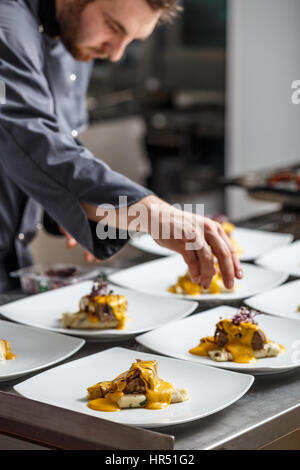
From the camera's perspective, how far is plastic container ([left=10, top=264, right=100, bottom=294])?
191 cm

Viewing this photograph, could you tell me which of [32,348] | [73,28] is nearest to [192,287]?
[32,348]

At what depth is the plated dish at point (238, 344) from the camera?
4.58ft

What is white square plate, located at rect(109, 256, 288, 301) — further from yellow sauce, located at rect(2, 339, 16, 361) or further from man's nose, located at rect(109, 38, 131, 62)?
man's nose, located at rect(109, 38, 131, 62)

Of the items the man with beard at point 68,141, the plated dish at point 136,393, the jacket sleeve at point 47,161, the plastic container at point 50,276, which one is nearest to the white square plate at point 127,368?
the plated dish at point 136,393

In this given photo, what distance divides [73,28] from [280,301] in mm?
919

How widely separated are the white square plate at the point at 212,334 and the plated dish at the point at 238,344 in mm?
15

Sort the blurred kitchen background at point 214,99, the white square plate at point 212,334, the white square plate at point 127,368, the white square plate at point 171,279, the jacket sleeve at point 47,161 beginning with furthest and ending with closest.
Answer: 1. the blurred kitchen background at point 214,99
2. the white square plate at point 171,279
3. the jacket sleeve at point 47,161
4. the white square plate at point 212,334
5. the white square plate at point 127,368

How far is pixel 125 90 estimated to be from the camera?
5.79 metres

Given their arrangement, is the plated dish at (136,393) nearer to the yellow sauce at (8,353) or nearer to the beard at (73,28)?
the yellow sauce at (8,353)

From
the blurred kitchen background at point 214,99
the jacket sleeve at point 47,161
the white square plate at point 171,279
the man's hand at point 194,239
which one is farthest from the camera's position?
the blurred kitchen background at point 214,99

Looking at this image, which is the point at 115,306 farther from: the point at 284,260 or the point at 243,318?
the point at 284,260

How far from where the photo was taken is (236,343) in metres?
1.41

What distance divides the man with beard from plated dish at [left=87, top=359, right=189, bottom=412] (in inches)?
12.9

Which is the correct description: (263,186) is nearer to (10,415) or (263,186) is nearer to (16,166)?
(16,166)
